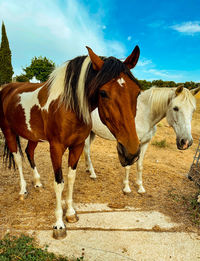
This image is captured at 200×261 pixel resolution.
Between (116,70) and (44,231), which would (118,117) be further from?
(44,231)

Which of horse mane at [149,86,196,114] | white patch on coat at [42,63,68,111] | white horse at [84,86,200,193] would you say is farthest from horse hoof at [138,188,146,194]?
white patch on coat at [42,63,68,111]

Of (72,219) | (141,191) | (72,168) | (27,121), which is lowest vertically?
(141,191)

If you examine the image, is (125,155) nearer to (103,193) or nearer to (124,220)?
(124,220)

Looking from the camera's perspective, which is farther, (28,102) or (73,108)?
(28,102)

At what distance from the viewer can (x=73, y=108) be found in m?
1.91

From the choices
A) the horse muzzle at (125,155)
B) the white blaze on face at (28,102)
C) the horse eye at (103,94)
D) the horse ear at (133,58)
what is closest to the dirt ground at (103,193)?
the white blaze on face at (28,102)

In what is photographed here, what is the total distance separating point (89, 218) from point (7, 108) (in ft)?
7.82

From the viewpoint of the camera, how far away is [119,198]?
3.35 metres

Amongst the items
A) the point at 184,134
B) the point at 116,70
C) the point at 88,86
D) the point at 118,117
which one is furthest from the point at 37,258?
the point at 184,134

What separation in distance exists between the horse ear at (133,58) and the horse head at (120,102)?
0.61 feet

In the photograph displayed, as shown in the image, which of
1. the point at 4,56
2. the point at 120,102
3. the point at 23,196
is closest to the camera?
the point at 120,102

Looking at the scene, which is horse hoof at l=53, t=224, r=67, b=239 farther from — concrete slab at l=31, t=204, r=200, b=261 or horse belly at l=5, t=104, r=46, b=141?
horse belly at l=5, t=104, r=46, b=141

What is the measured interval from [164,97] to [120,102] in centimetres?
205

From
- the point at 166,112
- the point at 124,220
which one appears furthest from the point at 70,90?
the point at 124,220
